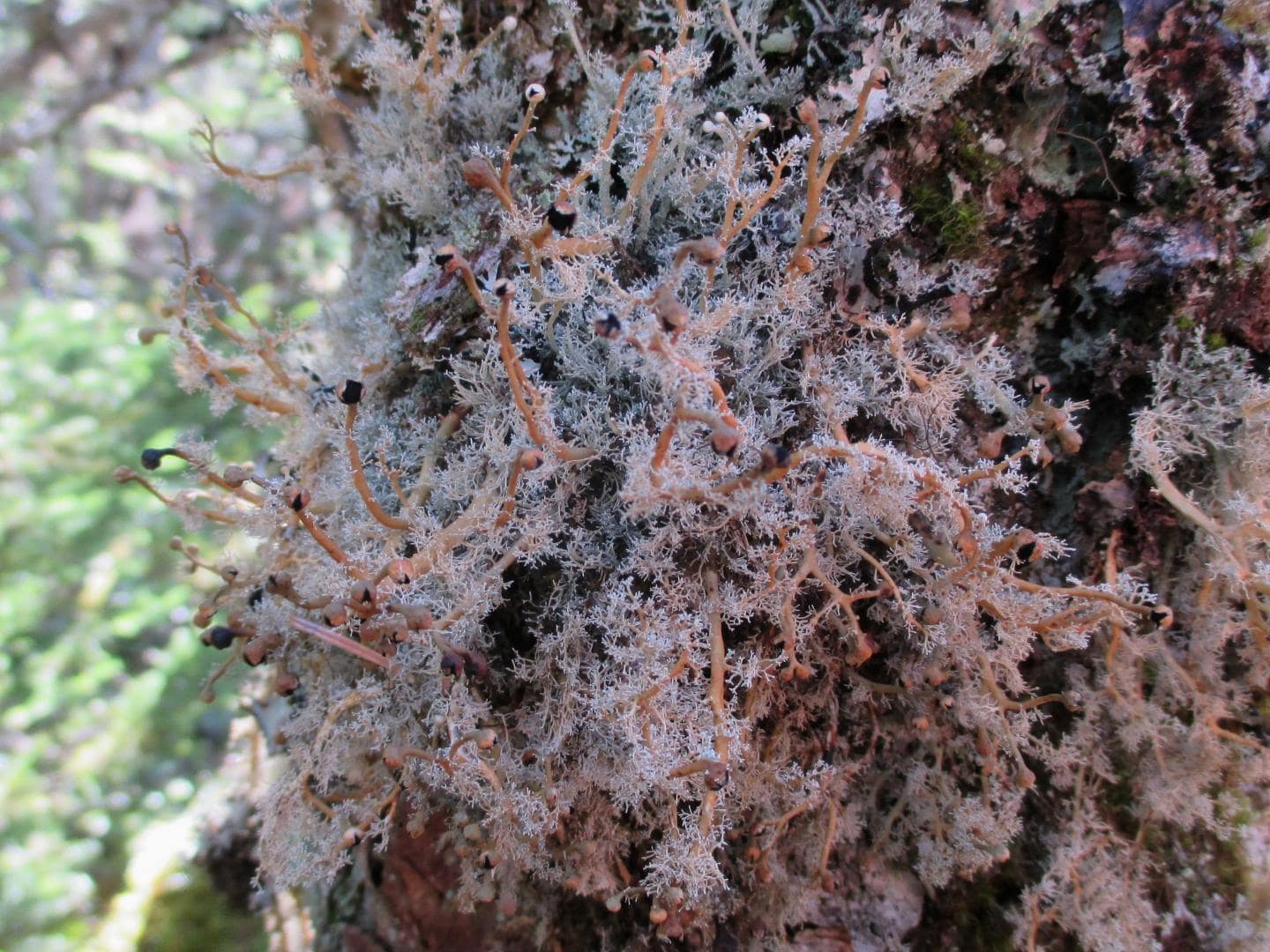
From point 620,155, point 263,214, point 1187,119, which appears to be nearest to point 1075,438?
point 1187,119

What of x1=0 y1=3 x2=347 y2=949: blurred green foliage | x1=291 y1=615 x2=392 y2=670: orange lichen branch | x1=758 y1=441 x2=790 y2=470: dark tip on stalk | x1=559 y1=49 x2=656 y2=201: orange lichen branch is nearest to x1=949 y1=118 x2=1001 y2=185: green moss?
Answer: x1=559 y1=49 x2=656 y2=201: orange lichen branch

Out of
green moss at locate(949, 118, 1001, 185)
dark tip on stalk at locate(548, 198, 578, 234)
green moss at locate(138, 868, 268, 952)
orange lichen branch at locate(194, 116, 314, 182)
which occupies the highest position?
orange lichen branch at locate(194, 116, 314, 182)

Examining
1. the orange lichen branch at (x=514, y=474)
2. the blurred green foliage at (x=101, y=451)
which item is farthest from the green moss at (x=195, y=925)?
the orange lichen branch at (x=514, y=474)

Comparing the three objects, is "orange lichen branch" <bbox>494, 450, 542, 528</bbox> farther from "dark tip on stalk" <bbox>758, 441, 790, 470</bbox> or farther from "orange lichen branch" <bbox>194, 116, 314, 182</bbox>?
"orange lichen branch" <bbox>194, 116, 314, 182</bbox>

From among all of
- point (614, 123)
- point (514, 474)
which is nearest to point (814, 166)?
point (614, 123)

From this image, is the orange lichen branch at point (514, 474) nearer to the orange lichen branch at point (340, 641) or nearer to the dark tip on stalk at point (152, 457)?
the orange lichen branch at point (340, 641)

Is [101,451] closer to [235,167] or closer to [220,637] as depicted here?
[235,167]

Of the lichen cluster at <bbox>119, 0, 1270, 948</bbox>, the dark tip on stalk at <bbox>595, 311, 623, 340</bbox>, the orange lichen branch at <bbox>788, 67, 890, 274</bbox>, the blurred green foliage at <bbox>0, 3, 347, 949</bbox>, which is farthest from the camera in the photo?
the blurred green foliage at <bbox>0, 3, 347, 949</bbox>

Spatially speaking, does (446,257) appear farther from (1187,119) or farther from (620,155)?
(1187,119)
